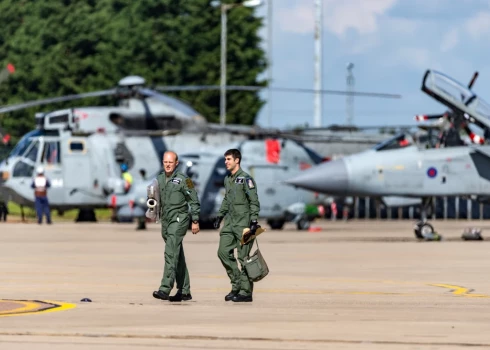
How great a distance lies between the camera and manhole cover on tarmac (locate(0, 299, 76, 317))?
14.3m

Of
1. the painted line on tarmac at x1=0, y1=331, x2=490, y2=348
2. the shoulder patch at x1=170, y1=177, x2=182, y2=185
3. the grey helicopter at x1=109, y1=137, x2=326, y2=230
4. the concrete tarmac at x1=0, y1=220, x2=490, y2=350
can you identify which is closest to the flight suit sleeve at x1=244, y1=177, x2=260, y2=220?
the shoulder patch at x1=170, y1=177, x2=182, y2=185

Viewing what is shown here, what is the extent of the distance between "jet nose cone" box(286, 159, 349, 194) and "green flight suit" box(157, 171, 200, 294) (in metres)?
16.9

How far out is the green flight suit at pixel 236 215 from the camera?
16469 mm

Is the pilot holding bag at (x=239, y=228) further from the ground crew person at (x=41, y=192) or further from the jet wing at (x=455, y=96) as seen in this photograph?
the ground crew person at (x=41, y=192)

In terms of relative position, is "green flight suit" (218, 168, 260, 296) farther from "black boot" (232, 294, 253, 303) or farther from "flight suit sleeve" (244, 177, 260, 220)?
"black boot" (232, 294, 253, 303)

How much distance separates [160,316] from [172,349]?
2.81m

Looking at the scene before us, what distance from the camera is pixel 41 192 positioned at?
44.1m

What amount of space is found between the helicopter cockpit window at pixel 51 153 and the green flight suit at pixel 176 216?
29.1 meters

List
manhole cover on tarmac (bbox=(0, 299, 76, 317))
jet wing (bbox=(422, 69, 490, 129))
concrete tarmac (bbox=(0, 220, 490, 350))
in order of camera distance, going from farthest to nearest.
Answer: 1. jet wing (bbox=(422, 69, 490, 129))
2. manhole cover on tarmac (bbox=(0, 299, 76, 317))
3. concrete tarmac (bbox=(0, 220, 490, 350))

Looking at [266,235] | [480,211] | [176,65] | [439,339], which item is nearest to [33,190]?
[266,235]

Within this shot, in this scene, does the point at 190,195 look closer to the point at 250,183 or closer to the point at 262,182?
the point at 250,183

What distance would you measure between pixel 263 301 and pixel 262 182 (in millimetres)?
25593

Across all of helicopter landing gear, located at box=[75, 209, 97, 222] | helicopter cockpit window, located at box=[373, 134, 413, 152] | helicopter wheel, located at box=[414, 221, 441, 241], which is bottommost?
helicopter landing gear, located at box=[75, 209, 97, 222]

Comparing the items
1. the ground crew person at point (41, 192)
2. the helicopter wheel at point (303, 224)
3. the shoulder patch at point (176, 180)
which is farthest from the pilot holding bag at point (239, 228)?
the ground crew person at point (41, 192)
